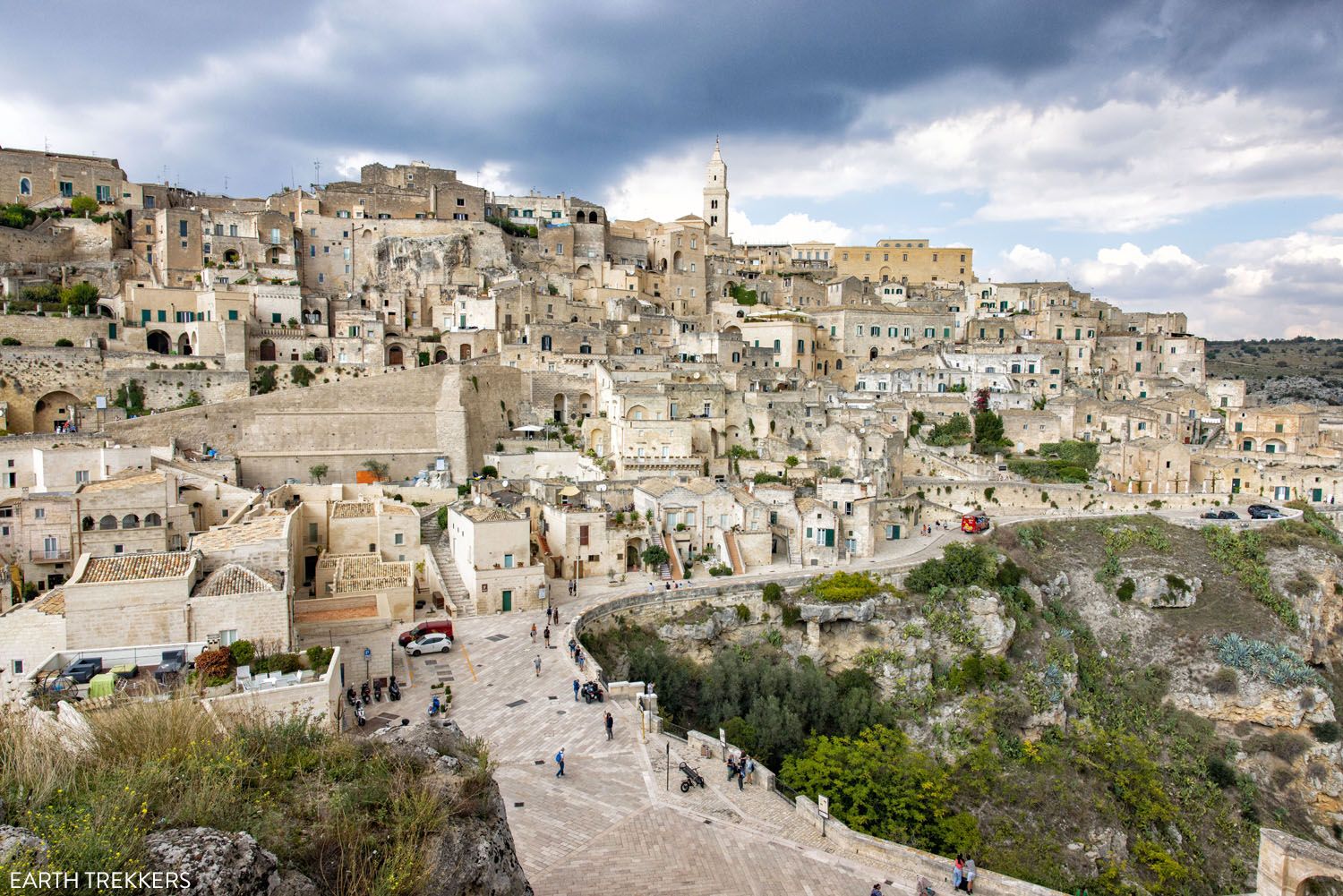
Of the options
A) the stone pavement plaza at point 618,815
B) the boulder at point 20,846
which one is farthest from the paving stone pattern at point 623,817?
the boulder at point 20,846

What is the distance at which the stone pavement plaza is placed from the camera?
36.4ft

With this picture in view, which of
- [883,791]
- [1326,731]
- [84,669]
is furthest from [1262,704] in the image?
[84,669]

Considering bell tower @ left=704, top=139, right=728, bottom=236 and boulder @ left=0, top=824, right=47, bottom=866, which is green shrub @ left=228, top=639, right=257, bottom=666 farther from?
bell tower @ left=704, top=139, right=728, bottom=236

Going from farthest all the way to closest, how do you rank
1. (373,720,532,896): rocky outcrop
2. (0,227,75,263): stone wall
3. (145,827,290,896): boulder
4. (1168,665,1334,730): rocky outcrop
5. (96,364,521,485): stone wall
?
(0,227,75,263): stone wall < (96,364,521,485): stone wall < (1168,665,1334,730): rocky outcrop < (373,720,532,896): rocky outcrop < (145,827,290,896): boulder

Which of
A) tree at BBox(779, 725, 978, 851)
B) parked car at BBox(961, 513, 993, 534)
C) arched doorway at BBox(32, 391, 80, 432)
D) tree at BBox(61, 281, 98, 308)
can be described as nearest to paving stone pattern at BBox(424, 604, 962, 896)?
tree at BBox(779, 725, 978, 851)

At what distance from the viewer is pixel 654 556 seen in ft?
91.8

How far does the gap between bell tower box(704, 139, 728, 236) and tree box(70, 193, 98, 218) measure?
44.7 m

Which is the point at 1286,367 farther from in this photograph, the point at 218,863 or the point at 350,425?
the point at 218,863

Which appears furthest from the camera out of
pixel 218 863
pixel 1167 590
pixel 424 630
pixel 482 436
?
pixel 482 436

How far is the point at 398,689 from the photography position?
56.4 ft

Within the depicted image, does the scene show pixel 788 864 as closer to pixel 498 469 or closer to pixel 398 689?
pixel 398 689

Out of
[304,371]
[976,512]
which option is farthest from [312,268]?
[976,512]

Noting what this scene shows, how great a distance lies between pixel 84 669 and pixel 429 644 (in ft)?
24.1

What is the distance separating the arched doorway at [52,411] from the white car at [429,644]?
2423cm
